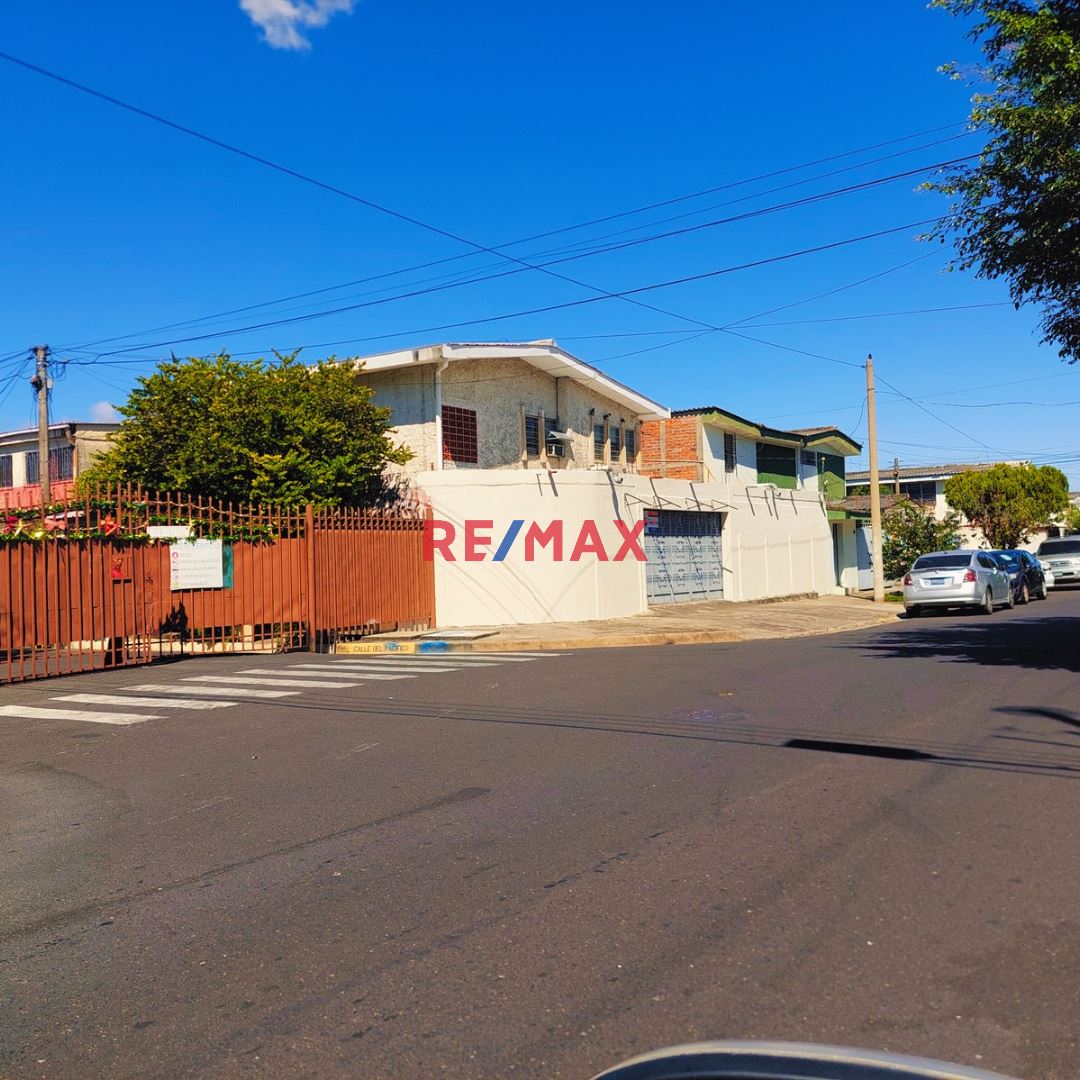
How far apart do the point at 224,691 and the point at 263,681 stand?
95cm

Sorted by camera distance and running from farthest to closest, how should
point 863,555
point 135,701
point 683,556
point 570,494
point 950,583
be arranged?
point 863,555 → point 683,556 → point 950,583 → point 570,494 → point 135,701

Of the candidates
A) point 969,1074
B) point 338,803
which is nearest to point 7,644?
point 338,803

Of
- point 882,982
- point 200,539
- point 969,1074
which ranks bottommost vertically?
point 882,982

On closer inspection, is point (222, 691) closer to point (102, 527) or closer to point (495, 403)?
point (102, 527)

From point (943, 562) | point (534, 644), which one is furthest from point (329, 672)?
point (943, 562)

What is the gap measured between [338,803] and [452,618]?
15196mm

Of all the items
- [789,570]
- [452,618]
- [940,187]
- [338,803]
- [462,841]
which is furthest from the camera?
[789,570]

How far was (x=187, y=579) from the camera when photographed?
16969 millimetres

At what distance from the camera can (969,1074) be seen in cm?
164

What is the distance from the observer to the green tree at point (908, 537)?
4128 cm

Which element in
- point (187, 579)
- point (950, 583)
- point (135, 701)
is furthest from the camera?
point (950, 583)

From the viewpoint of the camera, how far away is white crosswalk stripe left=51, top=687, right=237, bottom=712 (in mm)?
11836

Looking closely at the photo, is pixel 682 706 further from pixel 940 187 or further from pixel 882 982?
pixel 940 187

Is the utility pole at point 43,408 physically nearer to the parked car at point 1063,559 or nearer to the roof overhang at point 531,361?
the roof overhang at point 531,361
